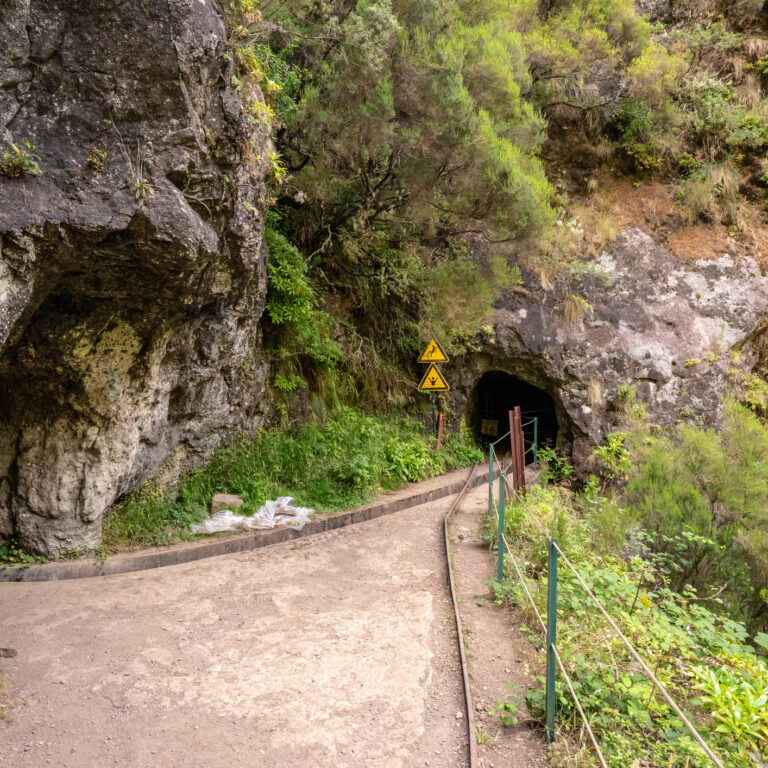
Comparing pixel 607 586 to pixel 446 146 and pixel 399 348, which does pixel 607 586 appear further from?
pixel 399 348

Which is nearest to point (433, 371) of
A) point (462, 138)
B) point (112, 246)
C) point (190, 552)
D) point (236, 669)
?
point (462, 138)

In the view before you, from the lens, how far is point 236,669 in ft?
13.7

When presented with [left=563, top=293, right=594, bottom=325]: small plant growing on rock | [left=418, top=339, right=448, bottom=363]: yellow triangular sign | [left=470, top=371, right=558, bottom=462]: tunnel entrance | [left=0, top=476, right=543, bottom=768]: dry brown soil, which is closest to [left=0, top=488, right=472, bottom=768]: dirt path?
[left=0, top=476, right=543, bottom=768]: dry brown soil

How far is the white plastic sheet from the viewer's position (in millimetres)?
7637

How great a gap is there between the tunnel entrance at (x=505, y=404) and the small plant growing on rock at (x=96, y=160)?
14.7m

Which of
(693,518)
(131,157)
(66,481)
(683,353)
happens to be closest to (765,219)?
(683,353)

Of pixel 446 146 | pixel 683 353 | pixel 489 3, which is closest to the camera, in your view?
pixel 446 146

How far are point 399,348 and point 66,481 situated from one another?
8682 millimetres

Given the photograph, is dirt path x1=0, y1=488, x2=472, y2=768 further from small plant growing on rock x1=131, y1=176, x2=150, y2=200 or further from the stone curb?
small plant growing on rock x1=131, y1=176, x2=150, y2=200

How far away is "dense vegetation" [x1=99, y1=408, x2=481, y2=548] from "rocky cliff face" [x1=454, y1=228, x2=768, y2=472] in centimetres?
379

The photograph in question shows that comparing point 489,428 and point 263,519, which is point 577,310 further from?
point 263,519

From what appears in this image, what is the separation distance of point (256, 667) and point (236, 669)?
0.49ft

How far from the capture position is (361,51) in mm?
8578

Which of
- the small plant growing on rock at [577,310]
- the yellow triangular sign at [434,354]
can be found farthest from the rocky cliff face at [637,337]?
the yellow triangular sign at [434,354]
